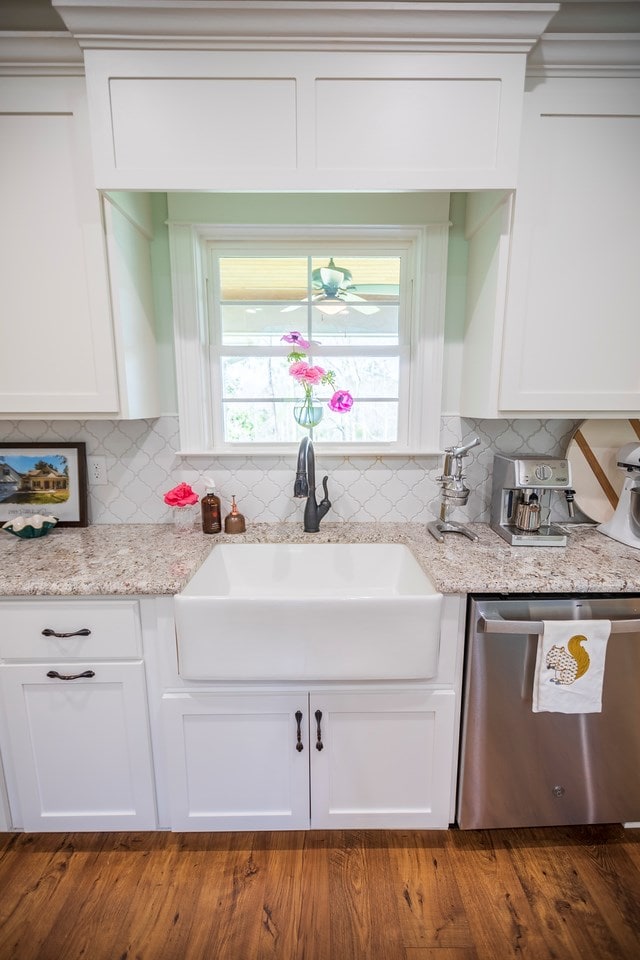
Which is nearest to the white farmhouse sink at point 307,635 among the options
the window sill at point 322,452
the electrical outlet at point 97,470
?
the window sill at point 322,452

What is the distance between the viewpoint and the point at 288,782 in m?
1.32

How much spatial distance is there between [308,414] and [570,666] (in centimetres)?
122

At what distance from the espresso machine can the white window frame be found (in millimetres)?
317

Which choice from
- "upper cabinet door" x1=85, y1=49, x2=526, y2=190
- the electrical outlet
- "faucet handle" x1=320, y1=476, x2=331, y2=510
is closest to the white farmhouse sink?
"faucet handle" x1=320, y1=476, x2=331, y2=510

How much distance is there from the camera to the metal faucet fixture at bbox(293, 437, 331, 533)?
1.55 m

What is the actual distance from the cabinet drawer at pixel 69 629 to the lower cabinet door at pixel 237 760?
0.78 ft

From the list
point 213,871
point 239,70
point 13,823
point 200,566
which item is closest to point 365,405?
point 200,566

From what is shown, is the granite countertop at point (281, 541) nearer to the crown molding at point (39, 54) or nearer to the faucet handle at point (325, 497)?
the faucet handle at point (325, 497)

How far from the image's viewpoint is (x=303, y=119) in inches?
47.2

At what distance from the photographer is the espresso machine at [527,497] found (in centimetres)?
148

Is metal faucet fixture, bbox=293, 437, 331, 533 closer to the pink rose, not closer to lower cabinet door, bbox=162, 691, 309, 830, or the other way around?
the pink rose

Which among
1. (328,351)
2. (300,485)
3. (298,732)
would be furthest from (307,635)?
(328,351)

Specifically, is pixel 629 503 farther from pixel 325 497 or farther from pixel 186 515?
pixel 186 515

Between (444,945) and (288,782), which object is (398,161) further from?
(444,945)
